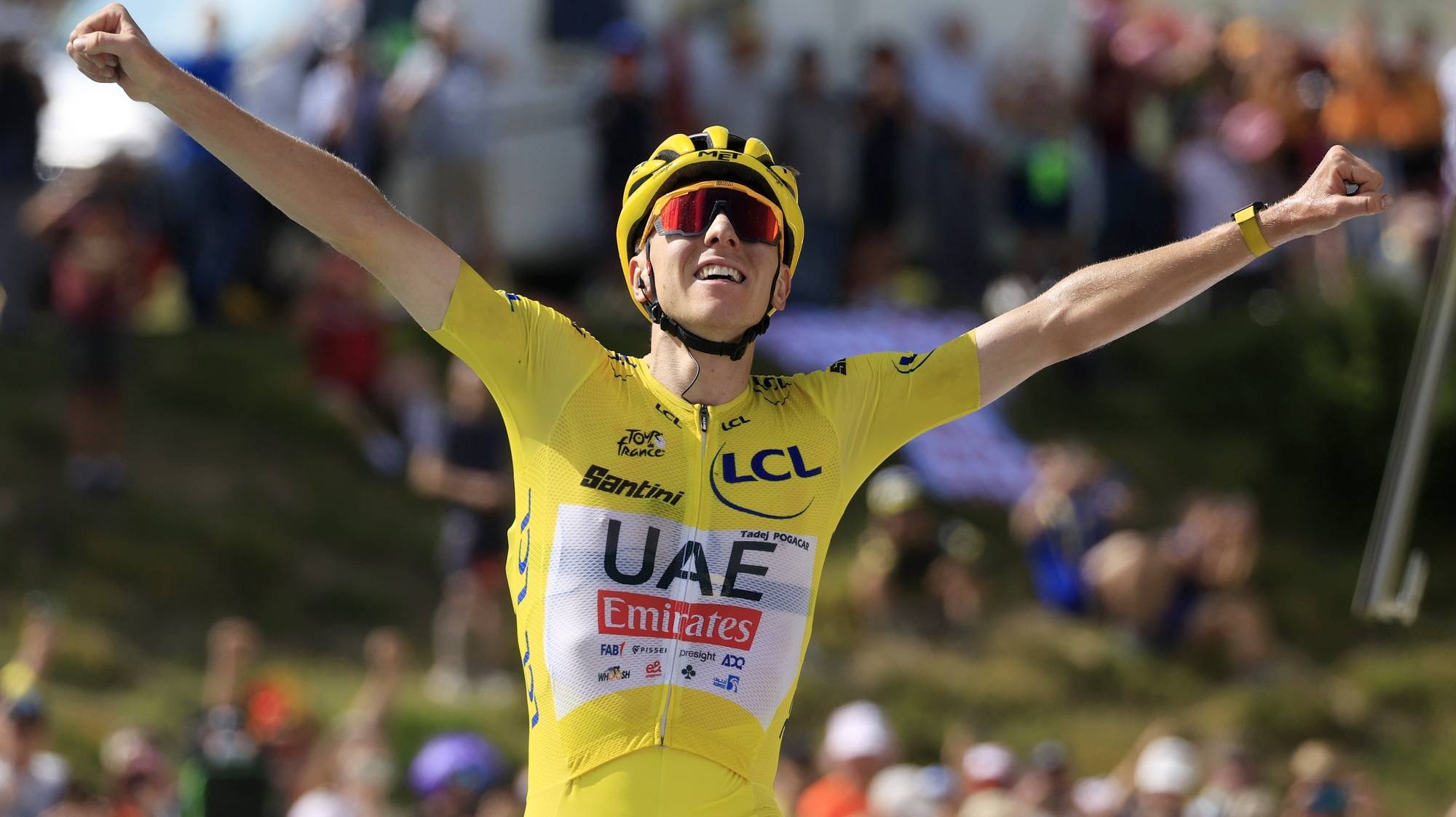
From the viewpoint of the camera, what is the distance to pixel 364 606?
1295 centimetres

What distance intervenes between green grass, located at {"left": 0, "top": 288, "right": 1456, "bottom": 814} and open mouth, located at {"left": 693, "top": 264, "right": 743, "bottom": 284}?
5934 millimetres

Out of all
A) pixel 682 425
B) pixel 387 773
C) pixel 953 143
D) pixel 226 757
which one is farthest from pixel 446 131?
pixel 682 425

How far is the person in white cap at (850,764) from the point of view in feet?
32.8

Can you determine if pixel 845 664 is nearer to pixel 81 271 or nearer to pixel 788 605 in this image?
pixel 81 271

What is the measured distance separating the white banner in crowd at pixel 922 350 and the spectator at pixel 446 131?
211 centimetres

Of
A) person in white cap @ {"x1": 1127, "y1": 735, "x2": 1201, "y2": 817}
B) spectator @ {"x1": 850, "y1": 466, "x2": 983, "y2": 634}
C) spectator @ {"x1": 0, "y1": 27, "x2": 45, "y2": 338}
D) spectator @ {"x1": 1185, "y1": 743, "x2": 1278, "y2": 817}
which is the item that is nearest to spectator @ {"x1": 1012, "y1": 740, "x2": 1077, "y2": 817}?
person in white cap @ {"x1": 1127, "y1": 735, "x2": 1201, "y2": 817}

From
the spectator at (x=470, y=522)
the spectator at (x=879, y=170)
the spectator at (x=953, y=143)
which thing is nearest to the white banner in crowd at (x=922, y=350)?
the spectator at (x=879, y=170)

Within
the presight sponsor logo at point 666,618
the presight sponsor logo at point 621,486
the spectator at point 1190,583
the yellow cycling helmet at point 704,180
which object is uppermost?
the spectator at point 1190,583

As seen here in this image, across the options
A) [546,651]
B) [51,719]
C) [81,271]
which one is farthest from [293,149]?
[81,271]

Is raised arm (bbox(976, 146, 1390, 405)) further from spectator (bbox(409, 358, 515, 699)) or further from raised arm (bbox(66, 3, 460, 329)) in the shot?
spectator (bbox(409, 358, 515, 699))

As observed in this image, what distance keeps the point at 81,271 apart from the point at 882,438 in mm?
8215

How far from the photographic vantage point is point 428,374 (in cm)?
1348

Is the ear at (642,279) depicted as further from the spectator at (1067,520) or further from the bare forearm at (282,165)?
the spectator at (1067,520)

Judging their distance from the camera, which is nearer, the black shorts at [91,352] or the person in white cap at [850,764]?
the person in white cap at [850,764]
